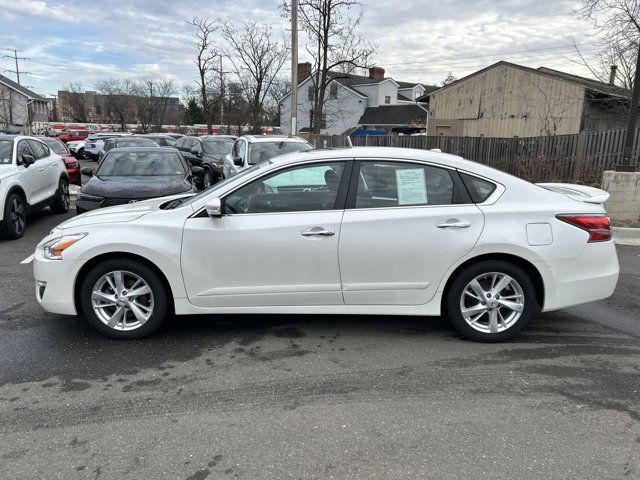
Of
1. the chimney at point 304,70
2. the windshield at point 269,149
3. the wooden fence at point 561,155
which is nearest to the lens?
the windshield at point 269,149

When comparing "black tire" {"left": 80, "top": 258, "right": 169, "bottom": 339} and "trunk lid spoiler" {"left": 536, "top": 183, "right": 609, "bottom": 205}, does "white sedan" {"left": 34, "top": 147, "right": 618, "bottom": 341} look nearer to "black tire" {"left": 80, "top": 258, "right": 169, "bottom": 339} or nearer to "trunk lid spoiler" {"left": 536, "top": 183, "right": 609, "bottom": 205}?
"black tire" {"left": 80, "top": 258, "right": 169, "bottom": 339}

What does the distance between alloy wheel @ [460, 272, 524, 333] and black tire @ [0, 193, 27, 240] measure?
723 cm

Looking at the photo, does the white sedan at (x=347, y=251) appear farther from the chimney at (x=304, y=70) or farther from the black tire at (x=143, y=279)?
the chimney at (x=304, y=70)

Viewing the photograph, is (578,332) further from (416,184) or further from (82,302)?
(82,302)

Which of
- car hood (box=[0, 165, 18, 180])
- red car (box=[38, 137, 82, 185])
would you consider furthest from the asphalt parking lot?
red car (box=[38, 137, 82, 185])

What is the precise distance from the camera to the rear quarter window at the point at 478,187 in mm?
4047

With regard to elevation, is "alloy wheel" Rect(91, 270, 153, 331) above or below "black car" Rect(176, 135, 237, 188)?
below

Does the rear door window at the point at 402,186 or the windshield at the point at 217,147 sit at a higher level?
the windshield at the point at 217,147

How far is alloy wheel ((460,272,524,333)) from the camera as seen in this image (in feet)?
13.2

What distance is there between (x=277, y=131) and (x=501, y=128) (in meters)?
33.7

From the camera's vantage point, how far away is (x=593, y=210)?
4102mm

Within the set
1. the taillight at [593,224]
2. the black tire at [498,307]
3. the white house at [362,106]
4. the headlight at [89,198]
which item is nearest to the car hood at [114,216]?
the black tire at [498,307]

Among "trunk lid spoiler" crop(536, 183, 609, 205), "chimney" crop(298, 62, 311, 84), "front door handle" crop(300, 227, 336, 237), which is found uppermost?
"chimney" crop(298, 62, 311, 84)

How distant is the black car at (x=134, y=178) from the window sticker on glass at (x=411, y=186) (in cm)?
473
